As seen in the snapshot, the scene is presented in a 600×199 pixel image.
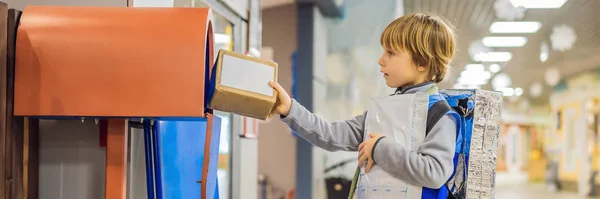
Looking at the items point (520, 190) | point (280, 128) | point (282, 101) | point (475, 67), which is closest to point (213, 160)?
point (282, 101)

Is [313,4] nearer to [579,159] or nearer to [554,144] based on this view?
[579,159]

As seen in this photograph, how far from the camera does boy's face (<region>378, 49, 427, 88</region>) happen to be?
66.5 inches

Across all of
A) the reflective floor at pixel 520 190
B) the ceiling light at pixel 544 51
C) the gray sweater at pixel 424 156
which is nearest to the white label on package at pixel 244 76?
the gray sweater at pixel 424 156

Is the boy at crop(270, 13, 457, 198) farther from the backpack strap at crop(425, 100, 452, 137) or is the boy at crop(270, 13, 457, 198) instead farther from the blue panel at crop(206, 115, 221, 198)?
the blue panel at crop(206, 115, 221, 198)

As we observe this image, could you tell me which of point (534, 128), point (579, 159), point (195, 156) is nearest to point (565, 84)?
point (579, 159)

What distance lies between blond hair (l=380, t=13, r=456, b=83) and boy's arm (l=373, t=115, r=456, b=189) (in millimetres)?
162

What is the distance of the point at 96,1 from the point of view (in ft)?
6.95

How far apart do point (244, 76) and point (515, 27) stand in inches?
286

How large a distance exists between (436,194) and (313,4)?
6.26 metres

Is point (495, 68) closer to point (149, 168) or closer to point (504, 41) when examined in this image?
point (504, 41)

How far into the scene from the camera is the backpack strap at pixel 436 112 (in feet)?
5.38

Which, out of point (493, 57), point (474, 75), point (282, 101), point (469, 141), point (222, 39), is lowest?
point (469, 141)

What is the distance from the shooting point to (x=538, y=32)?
831cm

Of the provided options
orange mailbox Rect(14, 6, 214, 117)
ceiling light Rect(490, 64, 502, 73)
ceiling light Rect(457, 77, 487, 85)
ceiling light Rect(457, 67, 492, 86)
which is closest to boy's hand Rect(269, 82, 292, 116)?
orange mailbox Rect(14, 6, 214, 117)
